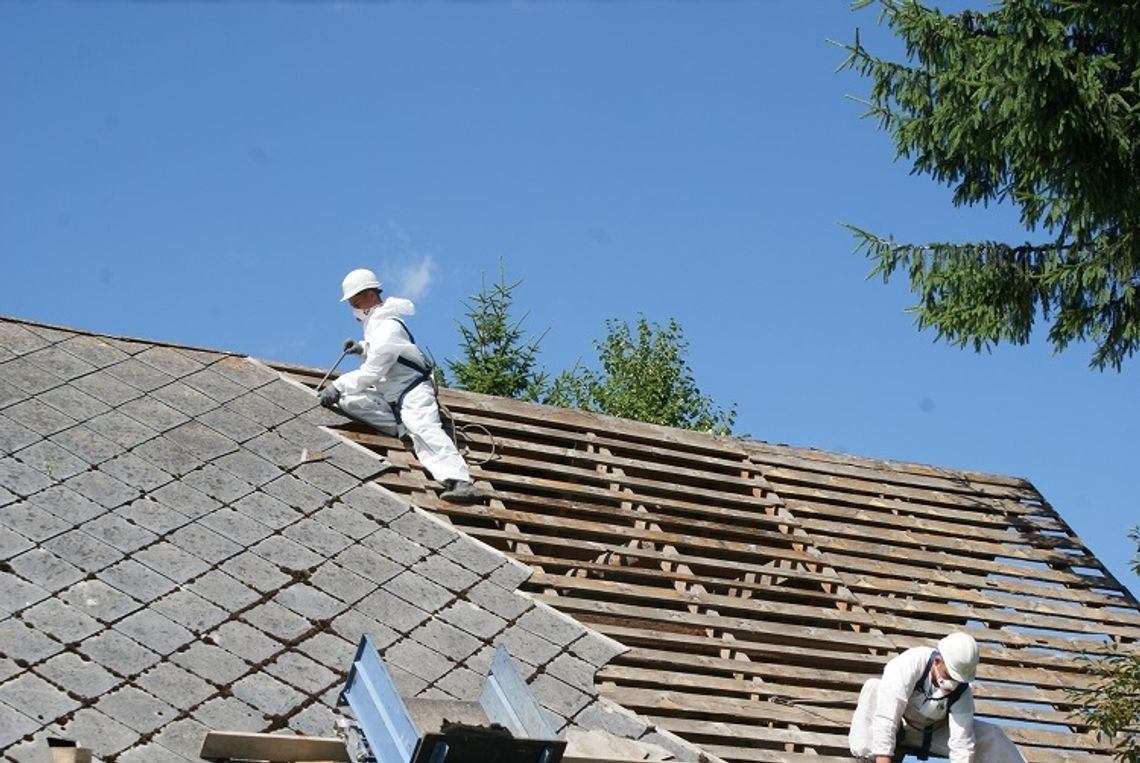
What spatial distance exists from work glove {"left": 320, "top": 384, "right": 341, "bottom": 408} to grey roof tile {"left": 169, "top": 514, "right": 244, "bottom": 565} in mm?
1635

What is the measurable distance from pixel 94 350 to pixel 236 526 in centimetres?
192

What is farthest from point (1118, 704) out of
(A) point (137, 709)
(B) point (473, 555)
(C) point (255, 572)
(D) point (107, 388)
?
(D) point (107, 388)

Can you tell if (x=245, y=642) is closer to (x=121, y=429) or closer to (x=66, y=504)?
(x=66, y=504)

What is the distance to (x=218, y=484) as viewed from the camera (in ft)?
27.2

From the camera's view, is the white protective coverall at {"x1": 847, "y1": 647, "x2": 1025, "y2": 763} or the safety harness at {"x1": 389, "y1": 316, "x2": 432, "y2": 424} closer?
the white protective coverall at {"x1": 847, "y1": 647, "x2": 1025, "y2": 763}

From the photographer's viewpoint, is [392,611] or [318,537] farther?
[318,537]

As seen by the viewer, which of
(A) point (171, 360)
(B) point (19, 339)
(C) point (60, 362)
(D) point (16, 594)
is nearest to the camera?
(D) point (16, 594)

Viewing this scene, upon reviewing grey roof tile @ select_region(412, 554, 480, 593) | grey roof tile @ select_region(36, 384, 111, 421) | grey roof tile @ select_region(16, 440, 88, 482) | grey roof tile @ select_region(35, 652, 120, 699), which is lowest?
grey roof tile @ select_region(35, 652, 120, 699)

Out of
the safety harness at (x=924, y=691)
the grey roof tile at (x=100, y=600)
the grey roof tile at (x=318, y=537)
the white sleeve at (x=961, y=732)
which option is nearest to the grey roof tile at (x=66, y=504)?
the grey roof tile at (x=100, y=600)

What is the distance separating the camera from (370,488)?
28.7ft

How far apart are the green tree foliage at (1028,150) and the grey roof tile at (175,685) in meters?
6.87

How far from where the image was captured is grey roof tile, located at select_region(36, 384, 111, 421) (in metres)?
8.54

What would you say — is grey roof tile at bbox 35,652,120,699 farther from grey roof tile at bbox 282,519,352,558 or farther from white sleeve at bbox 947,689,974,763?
white sleeve at bbox 947,689,974,763

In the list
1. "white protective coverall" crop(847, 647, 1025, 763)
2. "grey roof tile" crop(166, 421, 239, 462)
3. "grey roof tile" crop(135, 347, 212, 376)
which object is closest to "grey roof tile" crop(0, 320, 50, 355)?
"grey roof tile" crop(135, 347, 212, 376)
